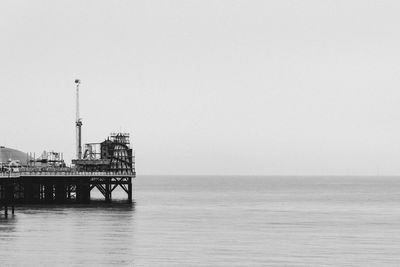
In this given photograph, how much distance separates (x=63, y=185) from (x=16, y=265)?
7302cm

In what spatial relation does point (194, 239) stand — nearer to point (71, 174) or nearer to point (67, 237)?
point (67, 237)

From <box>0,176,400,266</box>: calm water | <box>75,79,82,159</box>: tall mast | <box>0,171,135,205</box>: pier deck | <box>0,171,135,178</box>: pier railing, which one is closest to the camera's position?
<box>0,176,400,266</box>: calm water

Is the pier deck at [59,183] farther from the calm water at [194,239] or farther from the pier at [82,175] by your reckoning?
the calm water at [194,239]

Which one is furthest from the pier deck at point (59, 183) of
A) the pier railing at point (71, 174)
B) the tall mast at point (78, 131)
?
the tall mast at point (78, 131)

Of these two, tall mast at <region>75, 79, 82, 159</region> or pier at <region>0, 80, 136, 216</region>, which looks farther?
tall mast at <region>75, 79, 82, 159</region>

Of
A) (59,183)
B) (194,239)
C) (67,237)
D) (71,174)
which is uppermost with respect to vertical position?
(71,174)

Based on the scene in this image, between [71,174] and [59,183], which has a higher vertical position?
[71,174]

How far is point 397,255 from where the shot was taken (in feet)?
192

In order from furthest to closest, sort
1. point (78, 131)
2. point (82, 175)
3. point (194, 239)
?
point (78, 131) → point (82, 175) → point (194, 239)

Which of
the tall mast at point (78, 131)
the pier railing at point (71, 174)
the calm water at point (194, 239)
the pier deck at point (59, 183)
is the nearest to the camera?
the calm water at point (194, 239)

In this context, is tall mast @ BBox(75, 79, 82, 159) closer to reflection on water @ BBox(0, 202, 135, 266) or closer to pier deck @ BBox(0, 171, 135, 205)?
pier deck @ BBox(0, 171, 135, 205)

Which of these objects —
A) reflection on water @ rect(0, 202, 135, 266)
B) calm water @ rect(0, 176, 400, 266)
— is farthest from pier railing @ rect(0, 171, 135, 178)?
calm water @ rect(0, 176, 400, 266)

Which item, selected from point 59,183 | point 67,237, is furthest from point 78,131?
point 67,237

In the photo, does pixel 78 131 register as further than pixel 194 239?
Yes
